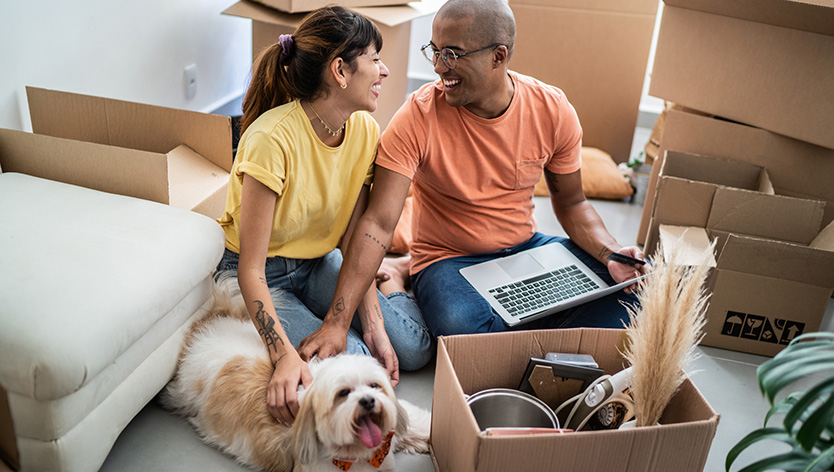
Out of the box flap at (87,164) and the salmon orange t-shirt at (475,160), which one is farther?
the salmon orange t-shirt at (475,160)

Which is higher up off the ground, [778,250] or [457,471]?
[778,250]

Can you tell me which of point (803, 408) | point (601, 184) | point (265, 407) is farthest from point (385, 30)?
point (803, 408)

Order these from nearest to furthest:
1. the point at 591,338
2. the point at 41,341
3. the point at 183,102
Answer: the point at 41,341
the point at 591,338
the point at 183,102

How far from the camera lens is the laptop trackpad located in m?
1.86

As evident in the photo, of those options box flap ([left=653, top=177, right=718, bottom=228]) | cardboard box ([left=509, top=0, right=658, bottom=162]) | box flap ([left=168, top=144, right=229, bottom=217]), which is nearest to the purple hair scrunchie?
box flap ([left=168, top=144, right=229, bottom=217])

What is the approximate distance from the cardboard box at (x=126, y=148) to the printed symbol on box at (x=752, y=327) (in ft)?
5.54

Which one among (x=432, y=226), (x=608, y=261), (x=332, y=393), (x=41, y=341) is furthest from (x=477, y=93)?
(x=41, y=341)

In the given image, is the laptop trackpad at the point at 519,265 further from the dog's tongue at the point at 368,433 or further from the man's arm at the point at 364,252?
the dog's tongue at the point at 368,433

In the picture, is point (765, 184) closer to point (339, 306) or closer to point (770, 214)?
point (770, 214)

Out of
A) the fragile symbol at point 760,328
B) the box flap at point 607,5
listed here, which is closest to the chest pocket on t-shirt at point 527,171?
the fragile symbol at point 760,328

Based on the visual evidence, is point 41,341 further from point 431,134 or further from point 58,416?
point 431,134

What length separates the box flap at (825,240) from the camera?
6.58 feet

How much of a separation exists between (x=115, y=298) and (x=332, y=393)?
0.47 metres

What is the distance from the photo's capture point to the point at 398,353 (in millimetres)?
1776
